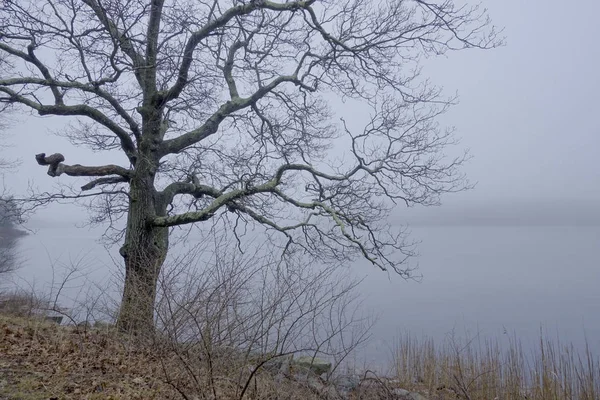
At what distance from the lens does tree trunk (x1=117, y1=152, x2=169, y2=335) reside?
7.60m

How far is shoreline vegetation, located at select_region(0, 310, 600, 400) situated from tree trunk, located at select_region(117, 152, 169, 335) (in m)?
0.57

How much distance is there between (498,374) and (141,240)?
7525 millimetres

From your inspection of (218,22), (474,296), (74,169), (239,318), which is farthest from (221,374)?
(474,296)

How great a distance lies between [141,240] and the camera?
33.5 feet

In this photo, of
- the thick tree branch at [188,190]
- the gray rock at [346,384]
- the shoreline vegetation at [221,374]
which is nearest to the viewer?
the shoreline vegetation at [221,374]

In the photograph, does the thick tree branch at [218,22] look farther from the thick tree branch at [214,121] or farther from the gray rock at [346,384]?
the gray rock at [346,384]

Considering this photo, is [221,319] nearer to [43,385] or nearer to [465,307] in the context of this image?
[43,385]

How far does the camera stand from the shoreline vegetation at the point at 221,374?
552 cm

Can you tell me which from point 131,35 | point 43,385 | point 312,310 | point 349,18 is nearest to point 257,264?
point 312,310

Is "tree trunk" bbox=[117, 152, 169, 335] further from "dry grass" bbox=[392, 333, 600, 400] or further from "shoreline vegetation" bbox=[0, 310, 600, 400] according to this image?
"dry grass" bbox=[392, 333, 600, 400]

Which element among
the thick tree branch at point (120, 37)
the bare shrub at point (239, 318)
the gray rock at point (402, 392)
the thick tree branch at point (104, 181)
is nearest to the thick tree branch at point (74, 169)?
the thick tree branch at point (104, 181)

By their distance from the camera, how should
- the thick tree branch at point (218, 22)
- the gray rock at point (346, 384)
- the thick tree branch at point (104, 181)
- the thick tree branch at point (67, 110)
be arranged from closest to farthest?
the gray rock at point (346, 384) < the thick tree branch at point (67, 110) < the thick tree branch at point (218, 22) < the thick tree branch at point (104, 181)

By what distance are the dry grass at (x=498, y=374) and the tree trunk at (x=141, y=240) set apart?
5.33m

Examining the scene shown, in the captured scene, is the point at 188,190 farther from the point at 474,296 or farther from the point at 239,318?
the point at 474,296
